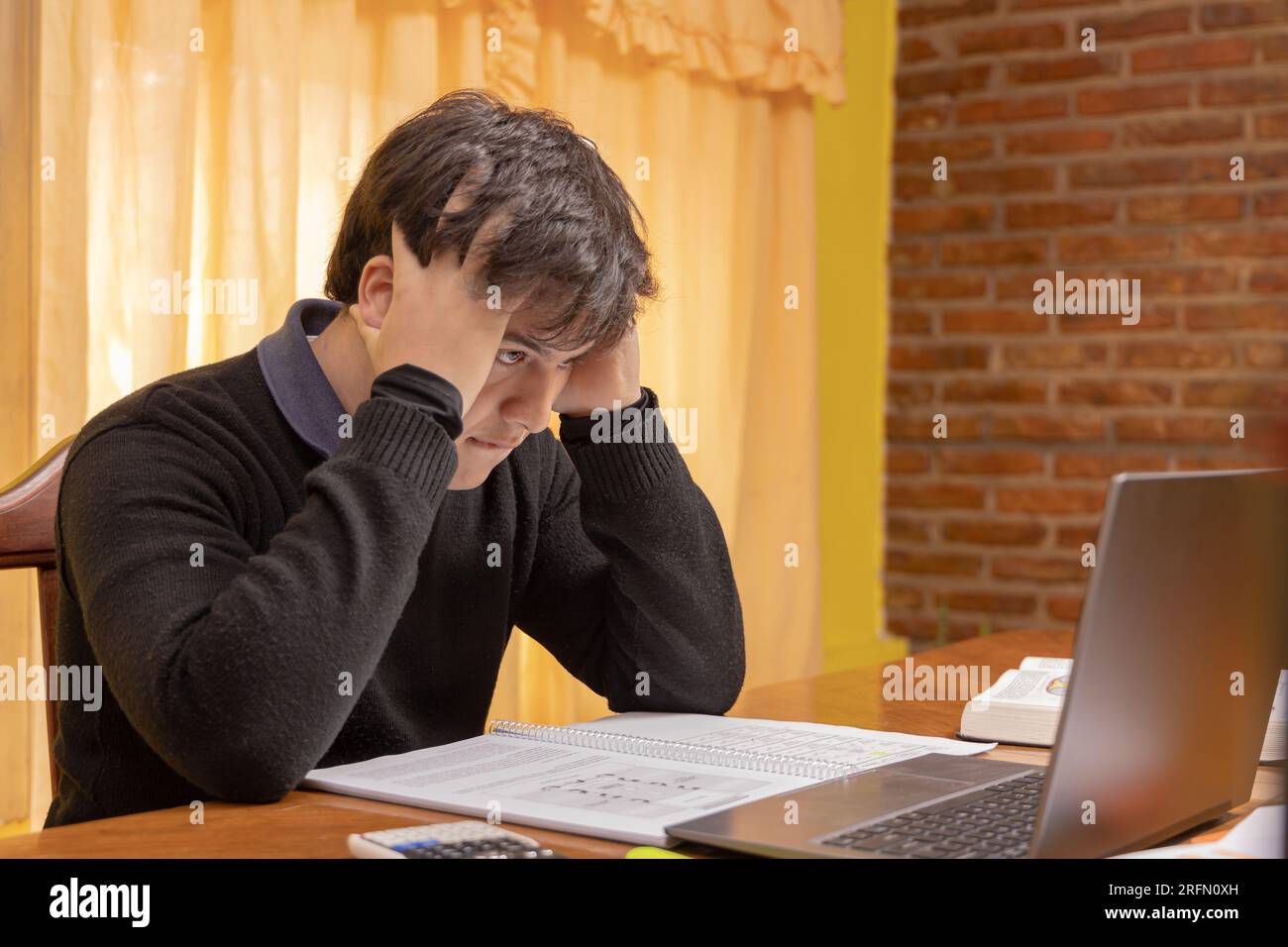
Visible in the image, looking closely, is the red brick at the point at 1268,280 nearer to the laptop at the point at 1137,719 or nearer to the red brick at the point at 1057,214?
the red brick at the point at 1057,214

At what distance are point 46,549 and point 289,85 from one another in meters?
0.80

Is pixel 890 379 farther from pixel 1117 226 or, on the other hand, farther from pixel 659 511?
pixel 659 511

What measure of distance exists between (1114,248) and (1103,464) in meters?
0.44

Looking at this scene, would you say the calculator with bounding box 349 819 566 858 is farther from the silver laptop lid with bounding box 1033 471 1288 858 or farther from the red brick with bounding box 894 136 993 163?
the red brick with bounding box 894 136 993 163

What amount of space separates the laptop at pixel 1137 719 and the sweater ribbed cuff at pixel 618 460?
1.60 ft

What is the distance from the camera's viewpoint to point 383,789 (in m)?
0.84

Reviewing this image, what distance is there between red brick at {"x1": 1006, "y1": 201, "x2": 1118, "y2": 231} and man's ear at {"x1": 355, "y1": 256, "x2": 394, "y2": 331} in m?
2.01

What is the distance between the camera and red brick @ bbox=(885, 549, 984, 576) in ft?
9.46

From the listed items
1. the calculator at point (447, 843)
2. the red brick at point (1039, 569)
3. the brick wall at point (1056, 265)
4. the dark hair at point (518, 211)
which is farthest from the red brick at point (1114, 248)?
the calculator at point (447, 843)

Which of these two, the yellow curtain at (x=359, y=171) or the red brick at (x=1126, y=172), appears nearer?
the yellow curtain at (x=359, y=171)

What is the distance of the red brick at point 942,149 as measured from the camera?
284cm

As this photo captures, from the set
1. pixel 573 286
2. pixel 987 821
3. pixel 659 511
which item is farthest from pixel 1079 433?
pixel 987 821

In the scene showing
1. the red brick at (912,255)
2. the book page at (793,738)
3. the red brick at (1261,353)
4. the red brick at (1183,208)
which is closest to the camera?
the book page at (793,738)

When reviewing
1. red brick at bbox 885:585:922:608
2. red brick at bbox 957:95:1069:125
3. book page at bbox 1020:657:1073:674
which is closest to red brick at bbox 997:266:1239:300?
red brick at bbox 957:95:1069:125
